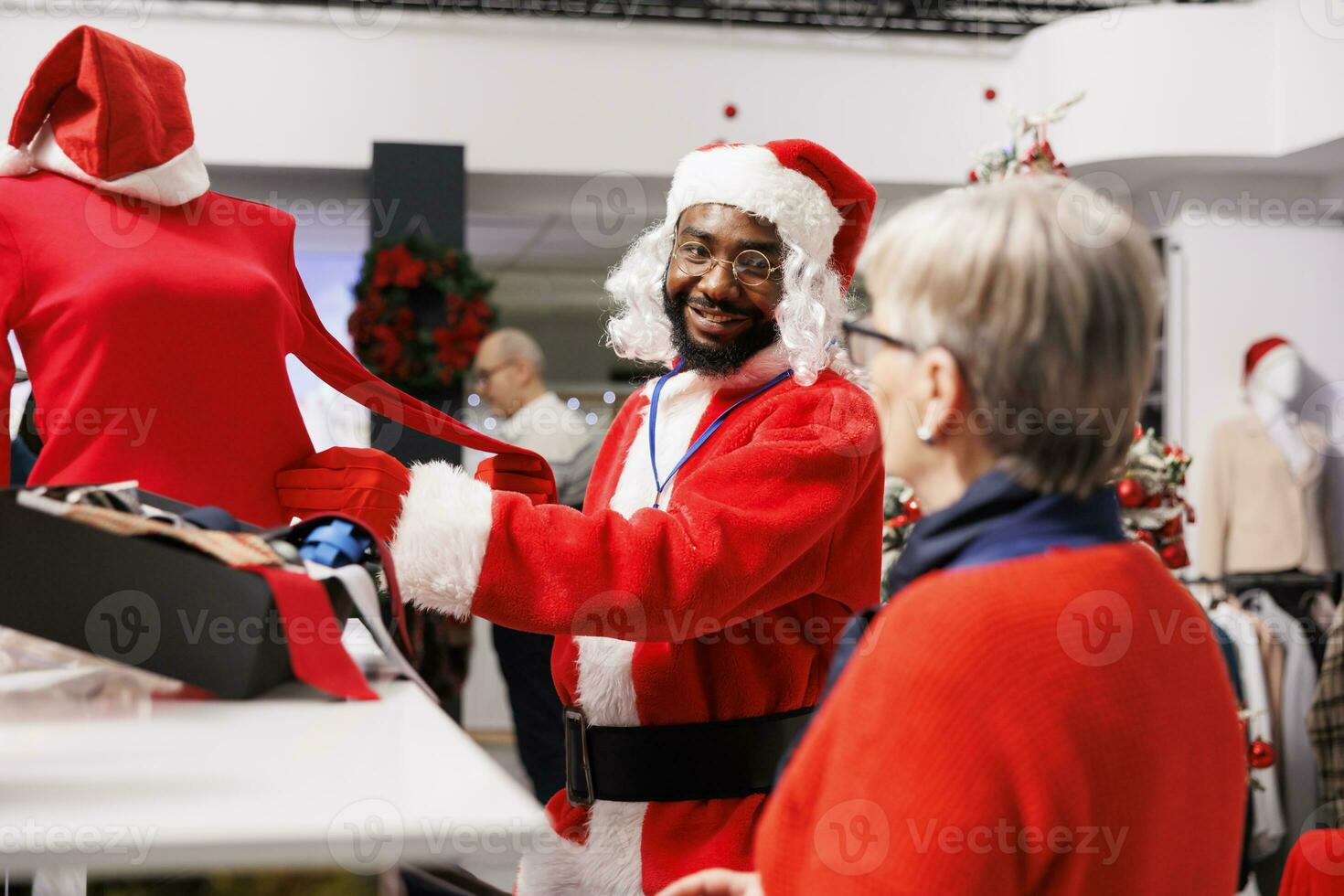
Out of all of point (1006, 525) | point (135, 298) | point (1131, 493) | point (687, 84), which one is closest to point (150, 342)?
point (135, 298)

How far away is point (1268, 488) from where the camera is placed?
5.27 metres

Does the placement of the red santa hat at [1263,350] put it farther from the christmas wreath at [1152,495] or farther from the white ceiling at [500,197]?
the christmas wreath at [1152,495]

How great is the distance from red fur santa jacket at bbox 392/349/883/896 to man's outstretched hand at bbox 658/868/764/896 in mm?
423

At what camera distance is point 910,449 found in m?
0.98

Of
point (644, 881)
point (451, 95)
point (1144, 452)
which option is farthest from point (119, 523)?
point (451, 95)

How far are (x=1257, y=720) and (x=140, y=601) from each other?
394 centimetres

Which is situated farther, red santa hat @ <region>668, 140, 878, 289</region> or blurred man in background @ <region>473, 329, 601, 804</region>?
blurred man in background @ <region>473, 329, 601, 804</region>

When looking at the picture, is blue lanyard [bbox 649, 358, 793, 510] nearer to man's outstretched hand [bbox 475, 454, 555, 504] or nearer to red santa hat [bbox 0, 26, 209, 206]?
man's outstretched hand [bbox 475, 454, 555, 504]

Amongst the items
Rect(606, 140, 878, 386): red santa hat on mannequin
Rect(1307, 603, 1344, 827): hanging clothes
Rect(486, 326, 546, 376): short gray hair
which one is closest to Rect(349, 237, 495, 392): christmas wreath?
Rect(486, 326, 546, 376): short gray hair

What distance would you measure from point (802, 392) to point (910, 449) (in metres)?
0.75

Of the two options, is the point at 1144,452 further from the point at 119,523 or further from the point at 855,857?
the point at 119,523

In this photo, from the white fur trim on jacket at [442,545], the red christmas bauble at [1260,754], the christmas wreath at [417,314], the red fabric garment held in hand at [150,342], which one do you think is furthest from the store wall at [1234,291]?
the red fabric garment held in hand at [150,342]

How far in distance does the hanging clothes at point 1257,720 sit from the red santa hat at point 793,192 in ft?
8.09

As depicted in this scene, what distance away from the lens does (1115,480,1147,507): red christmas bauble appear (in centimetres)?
315
